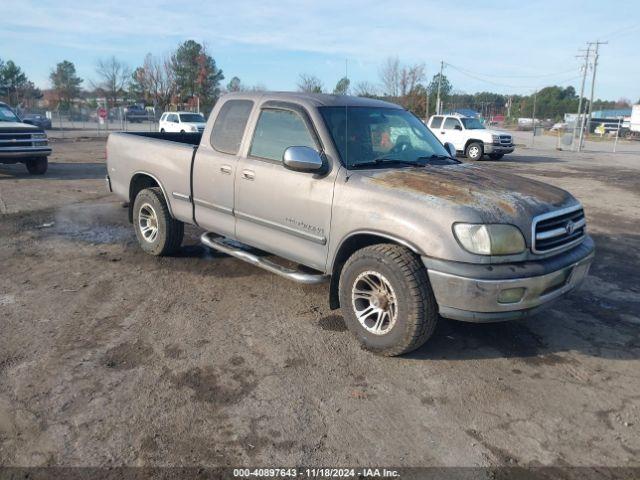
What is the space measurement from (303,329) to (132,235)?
401cm

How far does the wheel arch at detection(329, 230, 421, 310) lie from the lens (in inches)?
146

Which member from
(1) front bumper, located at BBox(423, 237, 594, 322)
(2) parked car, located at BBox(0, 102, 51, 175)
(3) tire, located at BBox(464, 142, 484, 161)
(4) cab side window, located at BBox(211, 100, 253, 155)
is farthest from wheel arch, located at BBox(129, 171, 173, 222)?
(3) tire, located at BBox(464, 142, 484, 161)

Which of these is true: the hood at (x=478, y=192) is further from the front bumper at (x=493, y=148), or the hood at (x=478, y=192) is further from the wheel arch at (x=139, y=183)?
the front bumper at (x=493, y=148)

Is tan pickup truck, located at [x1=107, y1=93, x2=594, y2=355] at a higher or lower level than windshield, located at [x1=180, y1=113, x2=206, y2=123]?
lower

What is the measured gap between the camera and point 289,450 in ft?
9.30

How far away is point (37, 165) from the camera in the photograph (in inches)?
517

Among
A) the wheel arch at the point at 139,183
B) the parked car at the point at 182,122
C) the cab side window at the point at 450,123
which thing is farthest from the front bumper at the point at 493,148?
the wheel arch at the point at 139,183

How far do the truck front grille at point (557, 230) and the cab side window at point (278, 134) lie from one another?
6.21 ft

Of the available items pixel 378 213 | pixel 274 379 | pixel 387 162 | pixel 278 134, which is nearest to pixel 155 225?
pixel 278 134

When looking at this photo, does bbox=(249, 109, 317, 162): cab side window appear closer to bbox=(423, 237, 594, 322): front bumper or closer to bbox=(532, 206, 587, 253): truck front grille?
bbox=(423, 237, 594, 322): front bumper

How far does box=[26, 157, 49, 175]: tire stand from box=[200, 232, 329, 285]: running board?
9625 millimetres

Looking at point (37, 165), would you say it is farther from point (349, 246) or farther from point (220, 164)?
point (349, 246)

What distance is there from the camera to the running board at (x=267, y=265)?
4.31m

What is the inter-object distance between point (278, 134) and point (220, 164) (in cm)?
75
